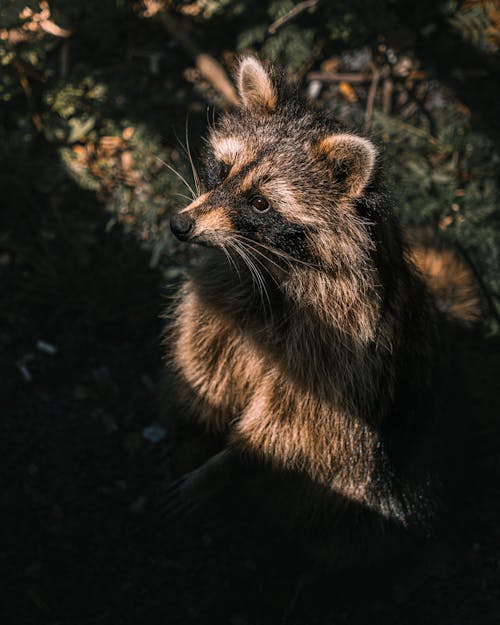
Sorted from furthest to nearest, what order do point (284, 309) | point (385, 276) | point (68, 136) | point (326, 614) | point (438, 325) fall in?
point (68, 136) < point (326, 614) < point (438, 325) < point (284, 309) < point (385, 276)

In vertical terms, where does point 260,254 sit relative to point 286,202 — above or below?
below

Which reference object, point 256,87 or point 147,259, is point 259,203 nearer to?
point 256,87

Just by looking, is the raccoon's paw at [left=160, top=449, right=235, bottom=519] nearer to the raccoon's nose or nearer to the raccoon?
the raccoon

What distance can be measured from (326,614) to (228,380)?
1.14m

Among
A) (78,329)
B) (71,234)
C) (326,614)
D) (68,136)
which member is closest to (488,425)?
(326,614)

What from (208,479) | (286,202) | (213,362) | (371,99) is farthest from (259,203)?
(371,99)

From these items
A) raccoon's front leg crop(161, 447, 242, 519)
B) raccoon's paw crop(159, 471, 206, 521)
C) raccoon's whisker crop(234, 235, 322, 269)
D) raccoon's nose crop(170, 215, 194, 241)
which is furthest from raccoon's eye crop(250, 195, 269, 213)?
raccoon's paw crop(159, 471, 206, 521)

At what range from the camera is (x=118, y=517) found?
122 inches

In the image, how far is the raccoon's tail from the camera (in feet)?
10.4

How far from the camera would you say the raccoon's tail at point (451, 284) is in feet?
10.4

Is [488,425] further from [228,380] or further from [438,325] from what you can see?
→ [228,380]

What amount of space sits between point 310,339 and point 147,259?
5.56ft

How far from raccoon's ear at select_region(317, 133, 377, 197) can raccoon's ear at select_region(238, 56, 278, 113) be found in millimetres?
366

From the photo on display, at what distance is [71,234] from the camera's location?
12.6 feet
